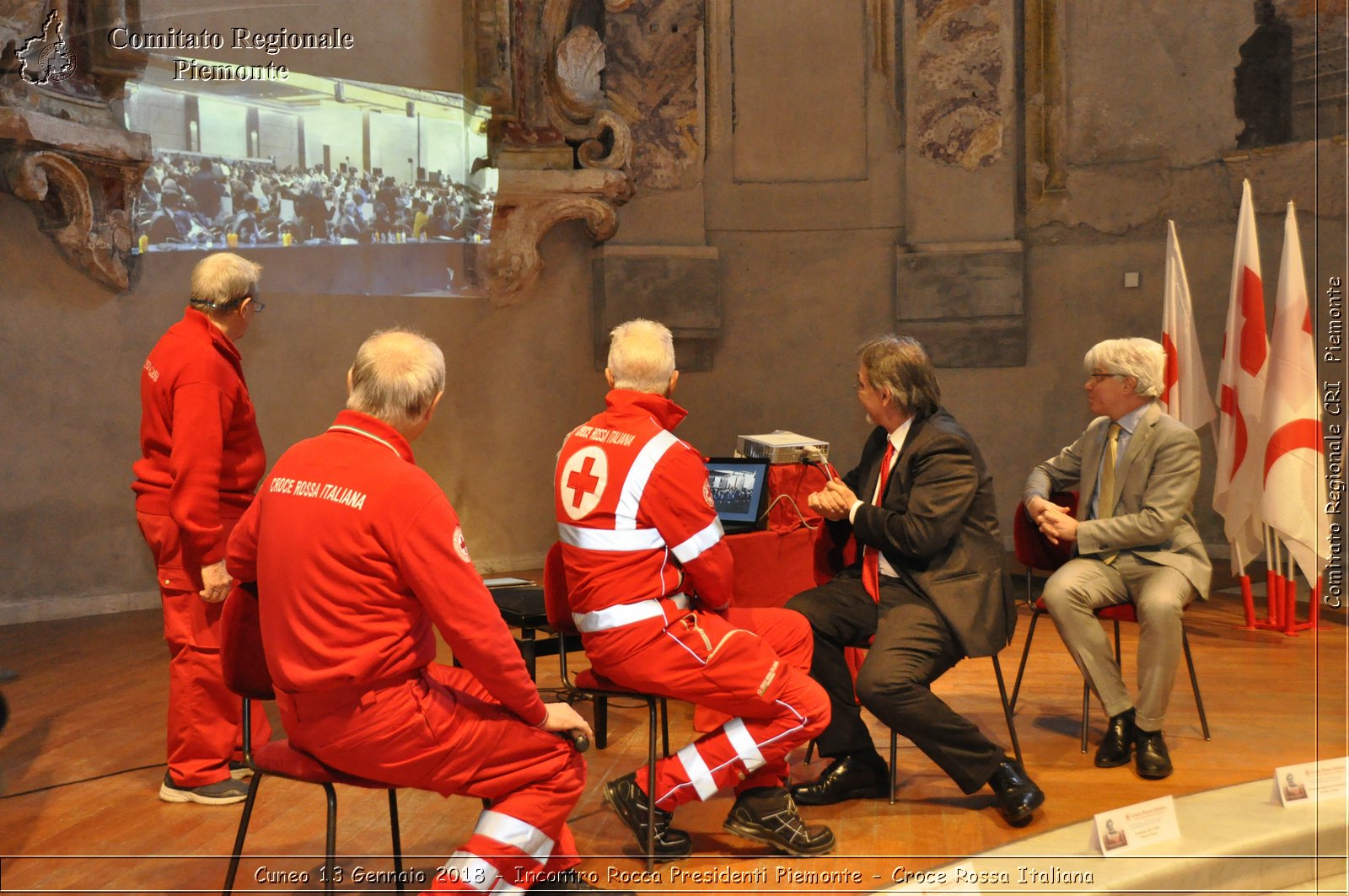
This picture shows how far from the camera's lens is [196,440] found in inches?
126

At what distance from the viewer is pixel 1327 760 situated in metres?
3.06

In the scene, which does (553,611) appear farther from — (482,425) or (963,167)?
(963,167)

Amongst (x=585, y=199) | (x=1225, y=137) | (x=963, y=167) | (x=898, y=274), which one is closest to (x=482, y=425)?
(x=585, y=199)

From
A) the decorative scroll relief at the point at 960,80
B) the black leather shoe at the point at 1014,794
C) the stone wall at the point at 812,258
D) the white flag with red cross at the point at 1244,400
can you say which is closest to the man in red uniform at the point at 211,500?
the black leather shoe at the point at 1014,794

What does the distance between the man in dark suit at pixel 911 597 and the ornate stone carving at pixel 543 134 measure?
416 centimetres

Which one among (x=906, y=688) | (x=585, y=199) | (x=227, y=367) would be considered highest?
(x=585, y=199)

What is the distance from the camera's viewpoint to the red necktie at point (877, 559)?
340 centimetres

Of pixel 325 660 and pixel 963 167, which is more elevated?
pixel 963 167

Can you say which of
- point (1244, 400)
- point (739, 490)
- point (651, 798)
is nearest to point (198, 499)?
point (651, 798)

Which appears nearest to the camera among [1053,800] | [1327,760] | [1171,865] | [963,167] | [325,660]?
[325,660]

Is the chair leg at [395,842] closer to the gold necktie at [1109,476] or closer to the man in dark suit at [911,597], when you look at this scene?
the man in dark suit at [911,597]

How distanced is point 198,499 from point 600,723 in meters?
1.56

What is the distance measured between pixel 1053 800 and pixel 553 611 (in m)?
1.60

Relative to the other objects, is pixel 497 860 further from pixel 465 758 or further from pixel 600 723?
pixel 600 723
